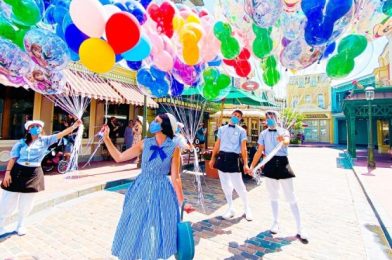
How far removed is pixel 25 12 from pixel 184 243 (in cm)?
338

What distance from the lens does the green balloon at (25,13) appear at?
9.53 feet

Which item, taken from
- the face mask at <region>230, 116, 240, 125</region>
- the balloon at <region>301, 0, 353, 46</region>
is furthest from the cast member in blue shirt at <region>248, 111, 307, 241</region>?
the balloon at <region>301, 0, 353, 46</region>

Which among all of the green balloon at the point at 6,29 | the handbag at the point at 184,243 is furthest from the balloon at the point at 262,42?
the green balloon at the point at 6,29

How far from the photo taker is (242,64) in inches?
162

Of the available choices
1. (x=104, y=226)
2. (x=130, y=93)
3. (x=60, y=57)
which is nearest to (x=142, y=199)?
(x=104, y=226)

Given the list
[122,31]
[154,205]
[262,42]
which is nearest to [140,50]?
[122,31]

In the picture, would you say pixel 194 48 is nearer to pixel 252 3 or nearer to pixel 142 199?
pixel 252 3

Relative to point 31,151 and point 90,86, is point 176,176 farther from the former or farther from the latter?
point 90,86

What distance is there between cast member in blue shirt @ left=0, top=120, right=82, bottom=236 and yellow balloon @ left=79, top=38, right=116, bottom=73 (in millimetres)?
942

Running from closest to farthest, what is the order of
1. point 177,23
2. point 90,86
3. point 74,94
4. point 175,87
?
point 177,23, point 175,87, point 74,94, point 90,86

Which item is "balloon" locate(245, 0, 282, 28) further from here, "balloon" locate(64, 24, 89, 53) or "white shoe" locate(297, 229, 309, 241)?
"white shoe" locate(297, 229, 309, 241)

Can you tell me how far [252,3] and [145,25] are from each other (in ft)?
5.12

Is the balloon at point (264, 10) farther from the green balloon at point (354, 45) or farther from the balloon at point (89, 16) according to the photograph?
the balloon at point (89, 16)

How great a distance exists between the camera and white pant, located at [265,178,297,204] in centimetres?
340
